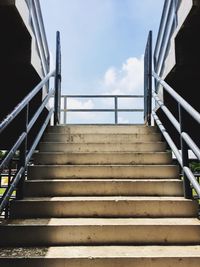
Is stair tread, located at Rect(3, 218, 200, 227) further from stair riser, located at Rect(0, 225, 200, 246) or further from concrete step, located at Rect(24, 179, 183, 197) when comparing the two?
concrete step, located at Rect(24, 179, 183, 197)

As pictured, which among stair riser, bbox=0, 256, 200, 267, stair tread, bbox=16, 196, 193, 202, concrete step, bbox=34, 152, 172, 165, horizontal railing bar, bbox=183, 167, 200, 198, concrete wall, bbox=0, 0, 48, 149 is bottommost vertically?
stair riser, bbox=0, 256, 200, 267

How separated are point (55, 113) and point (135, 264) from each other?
377 cm

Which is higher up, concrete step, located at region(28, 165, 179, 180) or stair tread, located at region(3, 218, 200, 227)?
concrete step, located at region(28, 165, 179, 180)

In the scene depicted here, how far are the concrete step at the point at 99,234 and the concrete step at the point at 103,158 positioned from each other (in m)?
1.24

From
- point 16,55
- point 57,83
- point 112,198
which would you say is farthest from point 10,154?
point 57,83

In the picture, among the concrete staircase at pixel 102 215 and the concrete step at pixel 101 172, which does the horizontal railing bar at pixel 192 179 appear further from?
the concrete step at pixel 101 172

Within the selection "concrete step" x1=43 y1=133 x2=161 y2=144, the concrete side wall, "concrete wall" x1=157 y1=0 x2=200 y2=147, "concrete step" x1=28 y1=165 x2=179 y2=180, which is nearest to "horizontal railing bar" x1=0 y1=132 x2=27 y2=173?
"concrete step" x1=28 y1=165 x2=179 y2=180

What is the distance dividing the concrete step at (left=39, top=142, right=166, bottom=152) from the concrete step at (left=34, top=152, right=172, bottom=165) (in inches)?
11.2

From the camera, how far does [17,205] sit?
8.79 ft

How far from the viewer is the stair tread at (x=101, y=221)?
2.41 metres

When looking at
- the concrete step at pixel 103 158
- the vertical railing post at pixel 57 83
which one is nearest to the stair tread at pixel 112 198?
the concrete step at pixel 103 158

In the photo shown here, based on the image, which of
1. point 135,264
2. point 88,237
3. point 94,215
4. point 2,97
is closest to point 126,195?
point 94,215

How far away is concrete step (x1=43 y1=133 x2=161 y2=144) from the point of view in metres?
4.19

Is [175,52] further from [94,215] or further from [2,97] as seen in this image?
[2,97]
